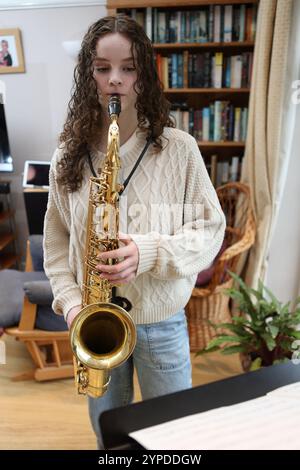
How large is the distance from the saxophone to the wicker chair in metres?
0.81

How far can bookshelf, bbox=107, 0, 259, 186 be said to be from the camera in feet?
4.27

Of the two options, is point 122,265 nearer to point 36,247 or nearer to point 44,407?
point 36,247

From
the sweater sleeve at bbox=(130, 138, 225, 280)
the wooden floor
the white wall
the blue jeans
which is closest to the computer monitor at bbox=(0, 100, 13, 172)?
the white wall

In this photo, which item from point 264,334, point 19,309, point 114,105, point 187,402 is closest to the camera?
point 187,402

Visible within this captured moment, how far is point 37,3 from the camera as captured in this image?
2.76 ft

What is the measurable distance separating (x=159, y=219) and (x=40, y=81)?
515mm

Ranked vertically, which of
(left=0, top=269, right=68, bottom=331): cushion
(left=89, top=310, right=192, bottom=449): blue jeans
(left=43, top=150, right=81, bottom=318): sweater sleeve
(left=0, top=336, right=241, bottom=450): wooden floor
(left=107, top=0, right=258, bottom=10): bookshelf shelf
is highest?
(left=107, top=0, right=258, bottom=10): bookshelf shelf

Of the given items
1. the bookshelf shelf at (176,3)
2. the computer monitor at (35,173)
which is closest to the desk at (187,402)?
the computer monitor at (35,173)

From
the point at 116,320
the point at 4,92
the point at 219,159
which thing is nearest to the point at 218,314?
the point at 219,159

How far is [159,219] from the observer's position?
784mm

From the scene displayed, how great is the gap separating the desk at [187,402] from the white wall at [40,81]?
0.72 metres

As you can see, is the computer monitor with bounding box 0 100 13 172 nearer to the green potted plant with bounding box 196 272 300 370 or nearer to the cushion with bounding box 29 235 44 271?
the cushion with bounding box 29 235 44 271

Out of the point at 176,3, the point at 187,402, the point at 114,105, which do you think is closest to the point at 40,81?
the point at 114,105
